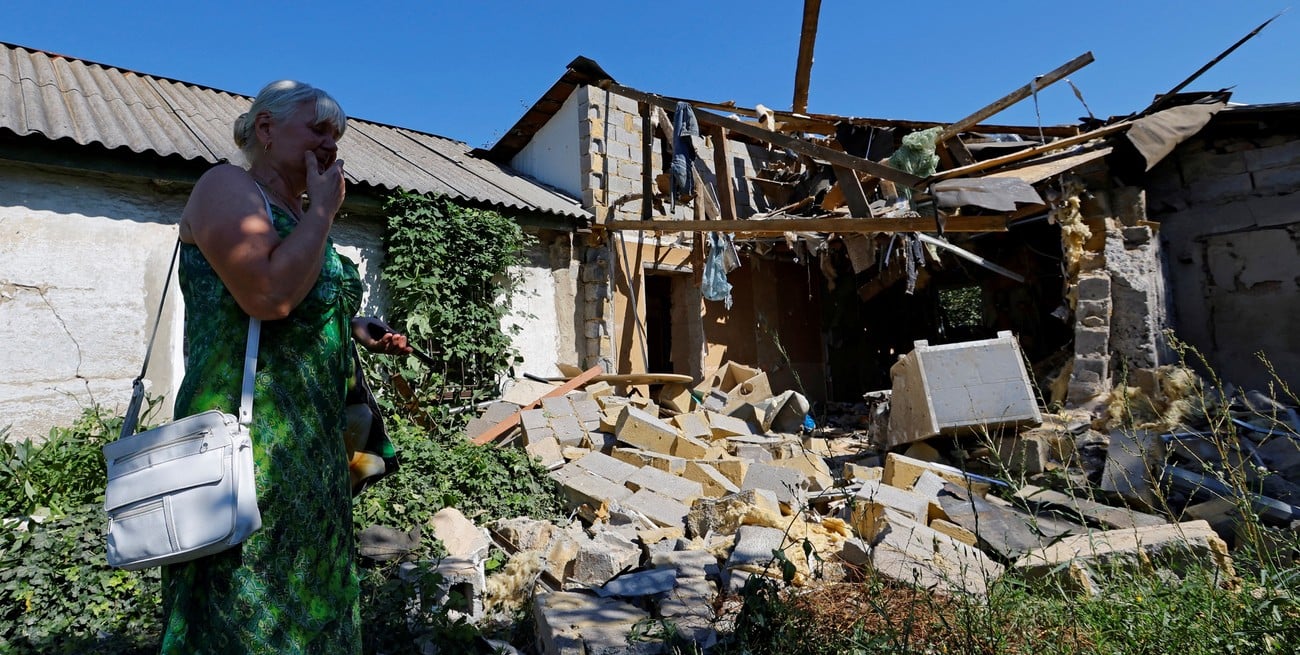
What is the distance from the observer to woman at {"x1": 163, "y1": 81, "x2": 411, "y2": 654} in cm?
136

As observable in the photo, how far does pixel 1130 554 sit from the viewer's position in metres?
3.25

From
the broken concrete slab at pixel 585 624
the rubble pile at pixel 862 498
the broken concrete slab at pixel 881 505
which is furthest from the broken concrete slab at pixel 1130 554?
the broken concrete slab at pixel 585 624

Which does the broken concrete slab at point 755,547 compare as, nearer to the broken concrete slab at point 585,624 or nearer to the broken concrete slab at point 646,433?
the broken concrete slab at point 585,624

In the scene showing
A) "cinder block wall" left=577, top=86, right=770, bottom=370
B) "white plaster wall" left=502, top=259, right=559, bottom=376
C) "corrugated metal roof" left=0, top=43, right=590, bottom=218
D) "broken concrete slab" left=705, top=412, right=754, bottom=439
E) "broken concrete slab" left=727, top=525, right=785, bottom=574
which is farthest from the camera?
"cinder block wall" left=577, top=86, right=770, bottom=370

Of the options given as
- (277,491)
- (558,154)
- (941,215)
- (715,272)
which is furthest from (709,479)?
(558,154)

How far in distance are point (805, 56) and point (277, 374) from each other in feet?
27.6

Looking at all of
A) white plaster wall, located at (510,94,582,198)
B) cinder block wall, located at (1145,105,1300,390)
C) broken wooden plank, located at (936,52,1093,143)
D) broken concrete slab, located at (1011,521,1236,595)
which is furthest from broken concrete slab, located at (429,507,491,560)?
cinder block wall, located at (1145,105,1300,390)

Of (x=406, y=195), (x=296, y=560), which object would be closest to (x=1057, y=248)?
(x=406, y=195)

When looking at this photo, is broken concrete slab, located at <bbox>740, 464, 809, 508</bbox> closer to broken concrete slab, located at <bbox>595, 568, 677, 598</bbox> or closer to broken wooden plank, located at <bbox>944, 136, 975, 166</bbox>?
broken concrete slab, located at <bbox>595, 568, 677, 598</bbox>

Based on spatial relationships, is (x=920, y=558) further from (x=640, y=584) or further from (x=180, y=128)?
(x=180, y=128)

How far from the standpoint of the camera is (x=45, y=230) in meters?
4.95

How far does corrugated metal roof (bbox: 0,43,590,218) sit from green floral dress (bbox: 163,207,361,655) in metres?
4.86

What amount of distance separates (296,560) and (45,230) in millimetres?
5262

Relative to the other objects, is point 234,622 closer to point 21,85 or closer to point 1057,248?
point 21,85
